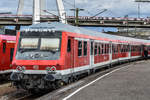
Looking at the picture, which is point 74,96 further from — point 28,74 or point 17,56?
point 17,56

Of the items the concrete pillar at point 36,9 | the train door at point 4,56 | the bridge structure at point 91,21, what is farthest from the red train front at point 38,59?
the bridge structure at point 91,21

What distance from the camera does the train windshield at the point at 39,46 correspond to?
11502 millimetres

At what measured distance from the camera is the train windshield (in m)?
11.5

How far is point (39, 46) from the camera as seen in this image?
11820mm

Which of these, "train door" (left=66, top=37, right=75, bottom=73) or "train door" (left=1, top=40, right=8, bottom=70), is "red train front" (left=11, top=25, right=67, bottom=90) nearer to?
"train door" (left=66, top=37, right=75, bottom=73)

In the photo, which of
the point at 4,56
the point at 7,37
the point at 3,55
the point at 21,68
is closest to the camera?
the point at 21,68

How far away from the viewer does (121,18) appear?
77500 millimetres

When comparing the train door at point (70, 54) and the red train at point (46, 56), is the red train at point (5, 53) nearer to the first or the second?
A: the red train at point (46, 56)

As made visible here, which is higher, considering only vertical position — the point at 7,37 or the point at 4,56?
the point at 7,37

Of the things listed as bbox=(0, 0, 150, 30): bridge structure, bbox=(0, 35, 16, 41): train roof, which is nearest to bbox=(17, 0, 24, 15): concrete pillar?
bbox=(0, 0, 150, 30): bridge structure

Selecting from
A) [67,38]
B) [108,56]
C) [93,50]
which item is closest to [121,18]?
[108,56]

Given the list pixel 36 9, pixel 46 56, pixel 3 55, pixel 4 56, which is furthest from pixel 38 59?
pixel 36 9

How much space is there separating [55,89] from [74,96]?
255 centimetres

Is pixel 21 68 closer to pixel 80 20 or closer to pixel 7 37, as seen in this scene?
pixel 7 37
